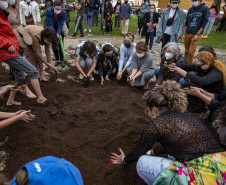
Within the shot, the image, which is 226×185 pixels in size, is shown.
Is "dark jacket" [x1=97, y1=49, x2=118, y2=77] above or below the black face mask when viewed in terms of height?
below

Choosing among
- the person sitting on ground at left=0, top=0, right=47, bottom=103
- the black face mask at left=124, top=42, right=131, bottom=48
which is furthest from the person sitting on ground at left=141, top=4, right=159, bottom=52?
the person sitting on ground at left=0, top=0, right=47, bottom=103

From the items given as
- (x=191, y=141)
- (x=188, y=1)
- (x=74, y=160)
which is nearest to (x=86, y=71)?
(x=74, y=160)

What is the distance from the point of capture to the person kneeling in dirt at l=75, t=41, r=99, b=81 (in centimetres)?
352

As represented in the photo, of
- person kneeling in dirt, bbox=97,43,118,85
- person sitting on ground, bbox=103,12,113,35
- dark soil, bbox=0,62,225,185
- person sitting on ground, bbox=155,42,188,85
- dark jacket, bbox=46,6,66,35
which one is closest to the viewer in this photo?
dark soil, bbox=0,62,225,185

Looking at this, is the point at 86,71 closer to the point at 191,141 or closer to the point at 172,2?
the point at 172,2

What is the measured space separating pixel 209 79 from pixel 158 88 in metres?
1.39

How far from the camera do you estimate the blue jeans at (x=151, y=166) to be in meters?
1.45

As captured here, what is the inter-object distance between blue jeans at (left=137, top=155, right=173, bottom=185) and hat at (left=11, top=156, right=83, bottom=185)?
2.71 ft

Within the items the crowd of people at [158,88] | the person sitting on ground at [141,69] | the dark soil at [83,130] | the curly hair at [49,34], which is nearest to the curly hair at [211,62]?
the crowd of people at [158,88]

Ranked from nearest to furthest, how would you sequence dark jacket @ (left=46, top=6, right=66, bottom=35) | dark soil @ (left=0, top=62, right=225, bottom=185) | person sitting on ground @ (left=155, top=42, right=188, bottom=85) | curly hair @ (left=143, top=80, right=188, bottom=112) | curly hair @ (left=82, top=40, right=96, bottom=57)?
curly hair @ (left=143, top=80, right=188, bottom=112), dark soil @ (left=0, top=62, right=225, bottom=185), person sitting on ground @ (left=155, top=42, right=188, bottom=85), curly hair @ (left=82, top=40, right=96, bottom=57), dark jacket @ (left=46, top=6, right=66, bottom=35)

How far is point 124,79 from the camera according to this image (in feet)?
14.0

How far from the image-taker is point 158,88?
155 cm

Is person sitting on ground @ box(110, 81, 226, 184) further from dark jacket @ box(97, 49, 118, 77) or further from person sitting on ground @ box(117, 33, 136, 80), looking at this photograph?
dark jacket @ box(97, 49, 118, 77)

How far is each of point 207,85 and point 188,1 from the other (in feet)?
67.7
